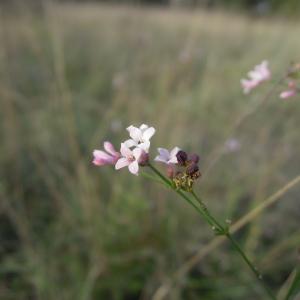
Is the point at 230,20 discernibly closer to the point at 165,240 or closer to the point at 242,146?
the point at 242,146

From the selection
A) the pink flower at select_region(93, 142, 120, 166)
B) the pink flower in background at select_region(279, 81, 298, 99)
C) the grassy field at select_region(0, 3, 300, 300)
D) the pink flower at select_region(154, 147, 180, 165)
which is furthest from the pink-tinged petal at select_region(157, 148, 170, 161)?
the grassy field at select_region(0, 3, 300, 300)

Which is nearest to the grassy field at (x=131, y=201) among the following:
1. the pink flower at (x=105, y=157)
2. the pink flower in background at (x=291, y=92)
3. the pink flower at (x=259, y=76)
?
the pink flower at (x=259, y=76)

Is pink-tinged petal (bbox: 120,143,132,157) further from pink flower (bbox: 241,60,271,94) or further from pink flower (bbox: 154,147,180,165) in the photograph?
pink flower (bbox: 241,60,271,94)

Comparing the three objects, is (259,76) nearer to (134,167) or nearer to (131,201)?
(134,167)

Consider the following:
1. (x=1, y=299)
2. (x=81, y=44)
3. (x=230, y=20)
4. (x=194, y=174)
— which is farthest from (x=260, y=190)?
(x=230, y=20)

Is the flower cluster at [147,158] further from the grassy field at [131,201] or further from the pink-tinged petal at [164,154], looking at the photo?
the grassy field at [131,201]

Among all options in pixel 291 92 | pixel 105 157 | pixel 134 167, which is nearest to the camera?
pixel 134 167

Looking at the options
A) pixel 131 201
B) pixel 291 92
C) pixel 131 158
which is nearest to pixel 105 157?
pixel 131 158
